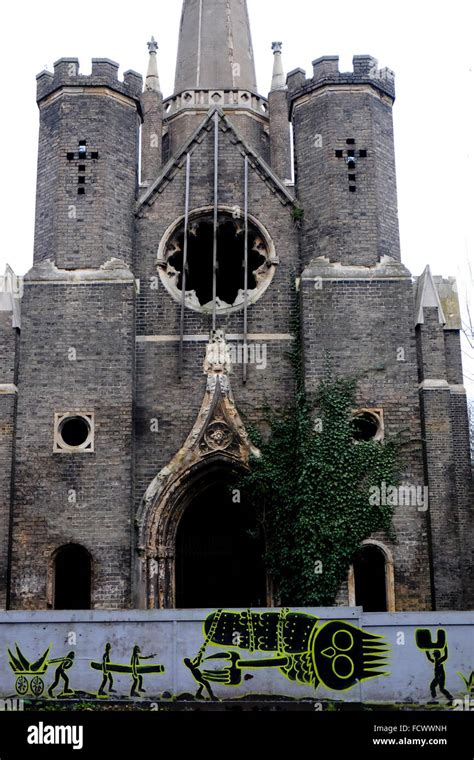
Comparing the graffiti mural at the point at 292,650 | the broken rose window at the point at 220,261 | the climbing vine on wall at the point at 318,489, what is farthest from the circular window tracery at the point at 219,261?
the graffiti mural at the point at 292,650

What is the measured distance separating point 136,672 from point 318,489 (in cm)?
511

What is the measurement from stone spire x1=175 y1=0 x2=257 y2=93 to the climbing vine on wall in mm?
15324

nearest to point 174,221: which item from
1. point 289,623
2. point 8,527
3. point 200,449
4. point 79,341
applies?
point 79,341

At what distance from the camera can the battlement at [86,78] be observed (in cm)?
2050

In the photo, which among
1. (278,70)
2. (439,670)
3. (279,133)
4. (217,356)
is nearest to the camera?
(439,670)

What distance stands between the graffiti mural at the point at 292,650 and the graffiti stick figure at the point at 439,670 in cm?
73

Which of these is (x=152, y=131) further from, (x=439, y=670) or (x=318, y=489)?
(x=439, y=670)

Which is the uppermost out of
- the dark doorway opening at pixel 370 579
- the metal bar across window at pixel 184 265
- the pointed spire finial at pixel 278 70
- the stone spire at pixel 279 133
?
the pointed spire finial at pixel 278 70

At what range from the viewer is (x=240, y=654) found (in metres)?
14.6

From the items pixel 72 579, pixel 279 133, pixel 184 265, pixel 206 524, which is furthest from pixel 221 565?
pixel 279 133

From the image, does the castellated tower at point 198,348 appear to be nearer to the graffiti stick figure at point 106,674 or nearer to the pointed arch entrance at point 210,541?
the pointed arch entrance at point 210,541

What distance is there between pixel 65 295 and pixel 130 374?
2137 millimetres

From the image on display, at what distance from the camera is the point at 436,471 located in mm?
18328

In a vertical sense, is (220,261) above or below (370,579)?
above
